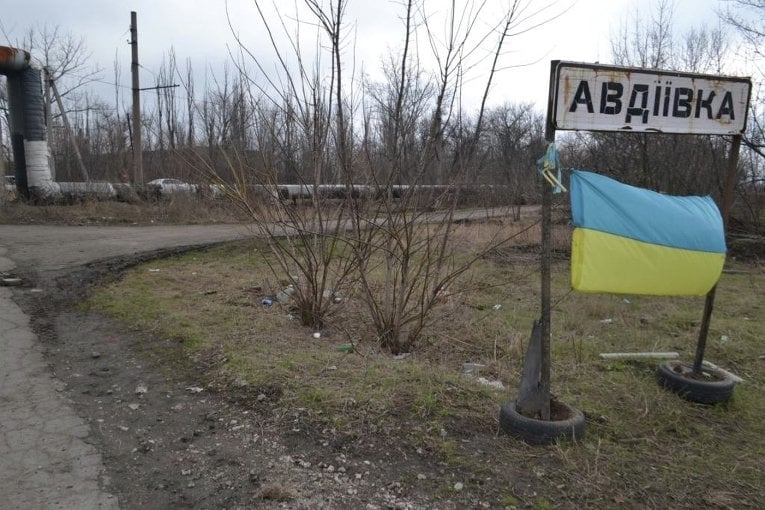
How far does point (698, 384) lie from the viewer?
3906 millimetres

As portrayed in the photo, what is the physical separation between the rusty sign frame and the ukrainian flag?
351 millimetres

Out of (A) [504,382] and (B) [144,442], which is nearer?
(B) [144,442]

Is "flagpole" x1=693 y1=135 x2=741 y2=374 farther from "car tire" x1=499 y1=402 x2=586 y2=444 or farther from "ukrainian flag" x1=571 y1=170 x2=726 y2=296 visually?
"car tire" x1=499 y1=402 x2=586 y2=444

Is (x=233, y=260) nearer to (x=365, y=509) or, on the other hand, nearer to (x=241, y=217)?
(x=241, y=217)

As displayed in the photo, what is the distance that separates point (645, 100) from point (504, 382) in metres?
2.15

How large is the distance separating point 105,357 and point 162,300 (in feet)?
6.04

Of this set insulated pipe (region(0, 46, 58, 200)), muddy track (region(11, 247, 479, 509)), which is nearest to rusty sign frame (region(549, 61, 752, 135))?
muddy track (region(11, 247, 479, 509))

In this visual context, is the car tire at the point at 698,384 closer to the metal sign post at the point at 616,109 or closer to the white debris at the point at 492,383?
the metal sign post at the point at 616,109

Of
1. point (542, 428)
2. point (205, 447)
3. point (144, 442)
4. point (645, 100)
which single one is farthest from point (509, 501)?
point (645, 100)

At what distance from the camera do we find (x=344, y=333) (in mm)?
5469

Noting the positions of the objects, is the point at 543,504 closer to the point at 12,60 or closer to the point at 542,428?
the point at 542,428

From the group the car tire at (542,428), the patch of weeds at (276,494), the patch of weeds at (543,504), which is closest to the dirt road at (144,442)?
the patch of weeds at (276,494)

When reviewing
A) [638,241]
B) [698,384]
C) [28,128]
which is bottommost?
[698,384]

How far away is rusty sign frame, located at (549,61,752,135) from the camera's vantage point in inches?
120
